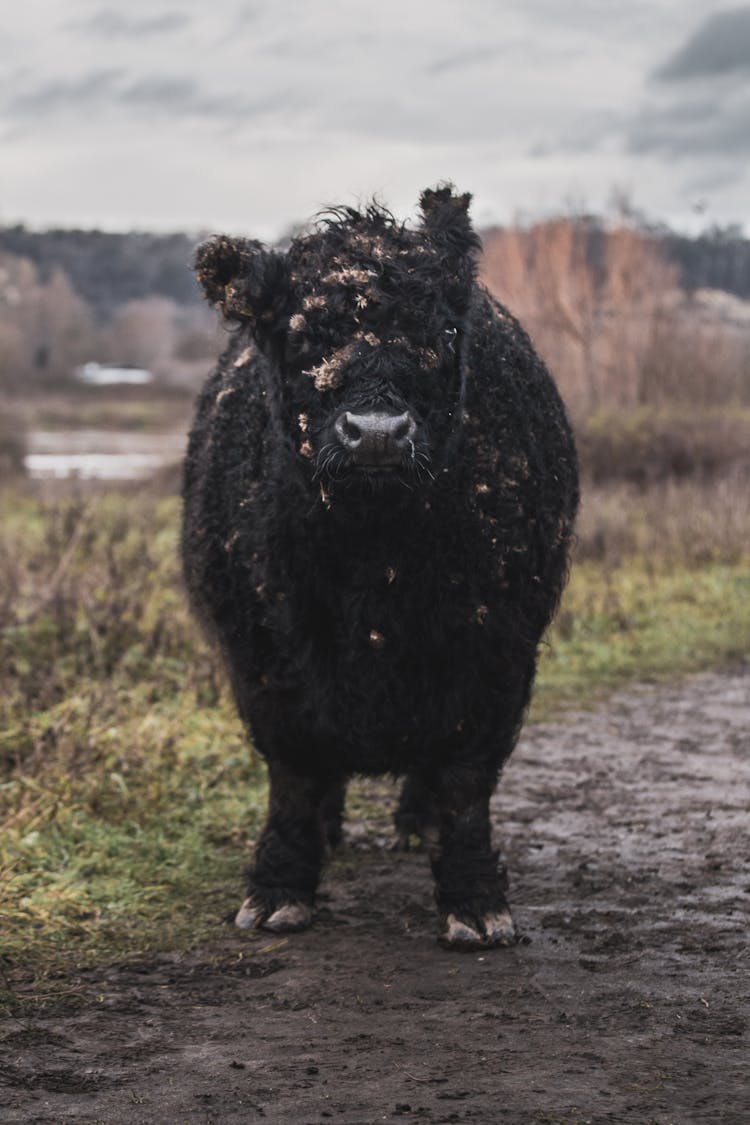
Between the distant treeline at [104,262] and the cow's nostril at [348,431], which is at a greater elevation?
the distant treeline at [104,262]

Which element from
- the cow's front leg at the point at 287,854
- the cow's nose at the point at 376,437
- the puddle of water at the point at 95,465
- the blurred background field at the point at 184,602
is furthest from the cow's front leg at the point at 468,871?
the puddle of water at the point at 95,465

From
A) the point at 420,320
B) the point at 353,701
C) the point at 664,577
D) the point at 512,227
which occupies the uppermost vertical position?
the point at 512,227

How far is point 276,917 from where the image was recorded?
523cm

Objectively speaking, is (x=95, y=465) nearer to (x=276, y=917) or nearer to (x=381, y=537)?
(x=276, y=917)

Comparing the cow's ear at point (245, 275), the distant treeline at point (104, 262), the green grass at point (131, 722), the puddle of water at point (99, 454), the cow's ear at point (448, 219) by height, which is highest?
the distant treeline at point (104, 262)

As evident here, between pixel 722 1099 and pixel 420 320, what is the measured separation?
2361 millimetres

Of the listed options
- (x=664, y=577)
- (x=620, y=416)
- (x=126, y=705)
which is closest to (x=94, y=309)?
(x=620, y=416)

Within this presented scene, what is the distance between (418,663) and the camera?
4.88 metres

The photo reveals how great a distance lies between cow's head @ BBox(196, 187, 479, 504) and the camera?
4246 mm

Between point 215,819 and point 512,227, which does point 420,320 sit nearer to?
point 215,819

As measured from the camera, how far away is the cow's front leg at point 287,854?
5301 mm

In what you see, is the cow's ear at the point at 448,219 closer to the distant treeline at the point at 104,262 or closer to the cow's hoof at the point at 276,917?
the cow's hoof at the point at 276,917

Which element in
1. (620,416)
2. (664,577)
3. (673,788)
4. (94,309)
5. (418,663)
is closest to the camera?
(418,663)

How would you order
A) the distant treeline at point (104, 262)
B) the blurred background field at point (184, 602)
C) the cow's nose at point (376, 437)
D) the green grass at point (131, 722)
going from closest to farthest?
the cow's nose at point (376, 437)
the green grass at point (131, 722)
the blurred background field at point (184, 602)
the distant treeline at point (104, 262)
